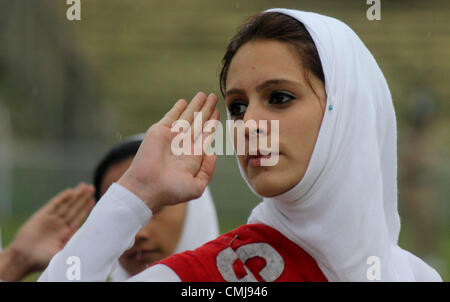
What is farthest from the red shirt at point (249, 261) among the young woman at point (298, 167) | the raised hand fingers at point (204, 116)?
the raised hand fingers at point (204, 116)

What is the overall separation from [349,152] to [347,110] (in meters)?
0.12

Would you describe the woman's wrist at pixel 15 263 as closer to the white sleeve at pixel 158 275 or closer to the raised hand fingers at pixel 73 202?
the raised hand fingers at pixel 73 202

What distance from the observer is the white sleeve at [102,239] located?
2.08m

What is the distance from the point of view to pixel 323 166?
2.25m

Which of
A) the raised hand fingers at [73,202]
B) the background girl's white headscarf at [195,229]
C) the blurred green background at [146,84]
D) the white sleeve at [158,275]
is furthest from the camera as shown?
the blurred green background at [146,84]

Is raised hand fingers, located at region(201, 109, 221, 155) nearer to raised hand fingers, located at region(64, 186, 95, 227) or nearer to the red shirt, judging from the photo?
the red shirt

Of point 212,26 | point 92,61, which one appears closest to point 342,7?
point 212,26

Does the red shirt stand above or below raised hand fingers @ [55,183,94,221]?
above

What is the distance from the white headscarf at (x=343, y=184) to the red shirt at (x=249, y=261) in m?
0.04

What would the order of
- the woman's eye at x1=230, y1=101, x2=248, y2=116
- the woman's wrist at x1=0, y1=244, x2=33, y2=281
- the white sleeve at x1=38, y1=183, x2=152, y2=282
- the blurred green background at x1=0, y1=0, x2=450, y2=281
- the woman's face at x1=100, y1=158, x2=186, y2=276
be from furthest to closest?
the blurred green background at x1=0, y1=0, x2=450, y2=281
the woman's face at x1=100, y1=158, x2=186, y2=276
the woman's wrist at x1=0, y1=244, x2=33, y2=281
the woman's eye at x1=230, y1=101, x2=248, y2=116
the white sleeve at x1=38, y1=183, x2=152, y2=282

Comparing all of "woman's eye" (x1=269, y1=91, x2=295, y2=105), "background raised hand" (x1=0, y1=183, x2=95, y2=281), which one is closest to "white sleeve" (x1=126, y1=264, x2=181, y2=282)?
"woman's eye" (x1=269, y1=91, x2=295, y2=105)

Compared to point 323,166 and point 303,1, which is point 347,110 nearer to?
point 323,166

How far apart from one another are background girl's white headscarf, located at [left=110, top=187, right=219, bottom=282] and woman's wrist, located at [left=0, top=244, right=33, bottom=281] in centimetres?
49

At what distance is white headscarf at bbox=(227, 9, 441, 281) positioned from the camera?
2.24m
